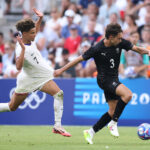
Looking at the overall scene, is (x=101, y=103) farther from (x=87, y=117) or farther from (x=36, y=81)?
(x=36, y=81)

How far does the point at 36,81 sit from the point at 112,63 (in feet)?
5.07

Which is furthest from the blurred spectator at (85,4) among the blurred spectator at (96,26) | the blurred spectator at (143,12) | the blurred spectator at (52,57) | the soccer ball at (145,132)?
the soccer ball at (145,132)

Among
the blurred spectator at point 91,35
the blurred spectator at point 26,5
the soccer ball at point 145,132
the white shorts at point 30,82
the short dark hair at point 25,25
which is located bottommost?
the soccer ball at point 145,132

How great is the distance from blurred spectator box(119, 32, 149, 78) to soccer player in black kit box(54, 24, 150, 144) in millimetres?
4215

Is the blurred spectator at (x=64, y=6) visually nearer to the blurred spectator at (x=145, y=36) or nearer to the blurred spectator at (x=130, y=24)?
the blurred spectator at (x=130, y=24)

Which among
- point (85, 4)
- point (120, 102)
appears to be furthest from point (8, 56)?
point (120, 102)

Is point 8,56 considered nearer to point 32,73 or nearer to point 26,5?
point 26,5

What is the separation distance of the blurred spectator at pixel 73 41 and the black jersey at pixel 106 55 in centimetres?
680

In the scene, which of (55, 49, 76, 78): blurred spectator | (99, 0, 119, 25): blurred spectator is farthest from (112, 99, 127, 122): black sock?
(99, 0, 119, 25): blurred spectator

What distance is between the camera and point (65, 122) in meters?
13.3

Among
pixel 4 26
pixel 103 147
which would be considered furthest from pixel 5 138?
pixel 4 26

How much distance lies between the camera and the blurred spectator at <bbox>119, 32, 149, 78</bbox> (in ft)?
44.2

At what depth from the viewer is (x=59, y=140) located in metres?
9.82

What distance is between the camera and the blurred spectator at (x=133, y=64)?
13.5m
